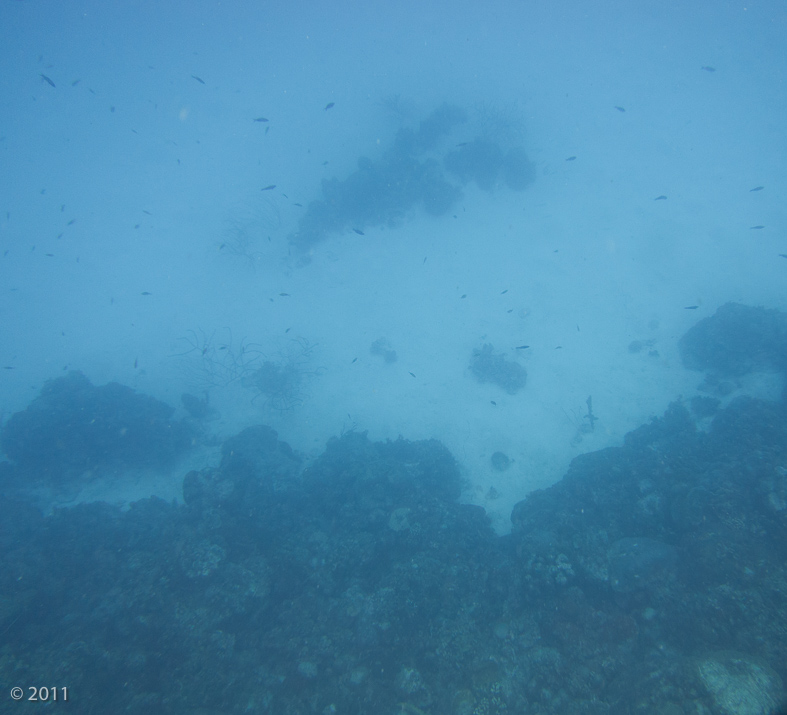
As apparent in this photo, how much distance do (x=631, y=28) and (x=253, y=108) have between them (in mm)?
33285

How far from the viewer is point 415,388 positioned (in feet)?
47.7

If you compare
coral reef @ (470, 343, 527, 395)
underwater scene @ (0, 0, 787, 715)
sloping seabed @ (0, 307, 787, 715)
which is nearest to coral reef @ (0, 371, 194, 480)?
underwater scene @ (0, 0, 787, 715)

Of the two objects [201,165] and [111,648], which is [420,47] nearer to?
[201,165]

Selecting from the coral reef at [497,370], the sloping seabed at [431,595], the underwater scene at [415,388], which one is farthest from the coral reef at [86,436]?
the coral reef at [497,370]

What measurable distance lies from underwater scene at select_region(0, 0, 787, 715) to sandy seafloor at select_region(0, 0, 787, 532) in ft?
0.62

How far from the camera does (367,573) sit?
800 centimetres

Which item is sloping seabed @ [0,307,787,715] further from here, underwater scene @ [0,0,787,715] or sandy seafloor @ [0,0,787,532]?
sandy seafloor @ [0,0,787,532]

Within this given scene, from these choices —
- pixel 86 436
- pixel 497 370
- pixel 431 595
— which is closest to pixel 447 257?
pixel 497 370

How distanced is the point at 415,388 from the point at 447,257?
8.45m

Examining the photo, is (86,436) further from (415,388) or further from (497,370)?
(497,370)

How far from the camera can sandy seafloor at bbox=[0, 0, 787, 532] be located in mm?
13625

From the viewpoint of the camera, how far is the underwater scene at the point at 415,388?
6.06 m

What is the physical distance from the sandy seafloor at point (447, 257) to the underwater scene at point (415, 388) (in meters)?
0.19

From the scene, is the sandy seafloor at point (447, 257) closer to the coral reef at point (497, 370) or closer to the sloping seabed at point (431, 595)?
the coral reef at point (497, 370)
